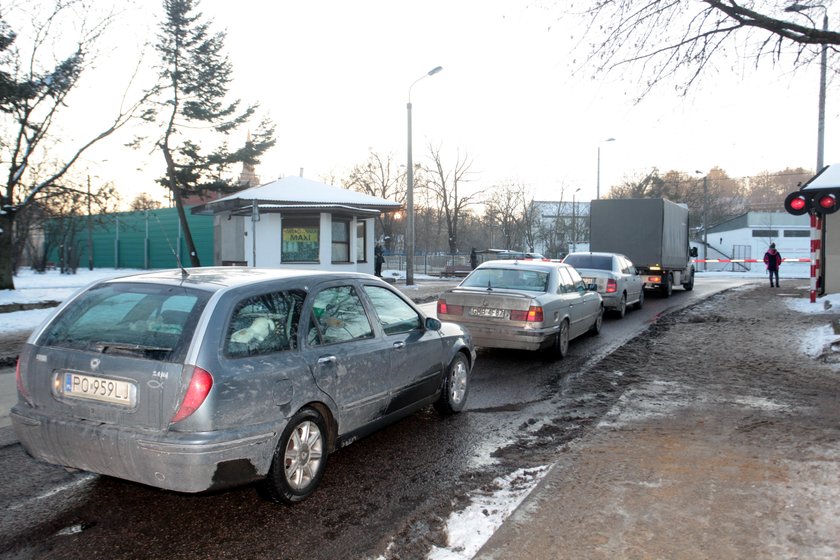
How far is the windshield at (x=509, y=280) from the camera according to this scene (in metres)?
9.18

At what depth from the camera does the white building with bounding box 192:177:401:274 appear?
22734 millimetres

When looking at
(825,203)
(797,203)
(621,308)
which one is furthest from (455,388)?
(621,308)

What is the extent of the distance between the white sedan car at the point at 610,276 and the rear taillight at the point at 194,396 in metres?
12.1

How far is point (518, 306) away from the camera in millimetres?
8469

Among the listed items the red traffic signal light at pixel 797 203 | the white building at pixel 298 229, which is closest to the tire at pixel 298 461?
the red traffic signal light at pixel 797 203

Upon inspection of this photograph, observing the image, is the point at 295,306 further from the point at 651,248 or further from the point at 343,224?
the point at 343,224

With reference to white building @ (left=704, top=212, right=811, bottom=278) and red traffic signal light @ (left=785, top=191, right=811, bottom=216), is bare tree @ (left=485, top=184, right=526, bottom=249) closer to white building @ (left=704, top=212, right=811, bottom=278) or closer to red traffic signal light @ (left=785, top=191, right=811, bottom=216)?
A: white building @ (left=704, top=212, right=811, bottom=278)

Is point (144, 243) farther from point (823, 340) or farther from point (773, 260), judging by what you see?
point (823, 340)

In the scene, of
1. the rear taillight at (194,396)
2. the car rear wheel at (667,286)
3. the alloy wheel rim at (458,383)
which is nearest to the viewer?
the rear taillight at (194,396)

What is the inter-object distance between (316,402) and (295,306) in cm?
65

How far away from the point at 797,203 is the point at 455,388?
9560 mm

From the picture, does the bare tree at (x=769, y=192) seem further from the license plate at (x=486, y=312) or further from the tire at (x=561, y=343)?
the license plate at (x=486, y=312)

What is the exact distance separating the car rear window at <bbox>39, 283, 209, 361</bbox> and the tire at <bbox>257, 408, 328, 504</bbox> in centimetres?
87

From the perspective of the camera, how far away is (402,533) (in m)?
3.51
